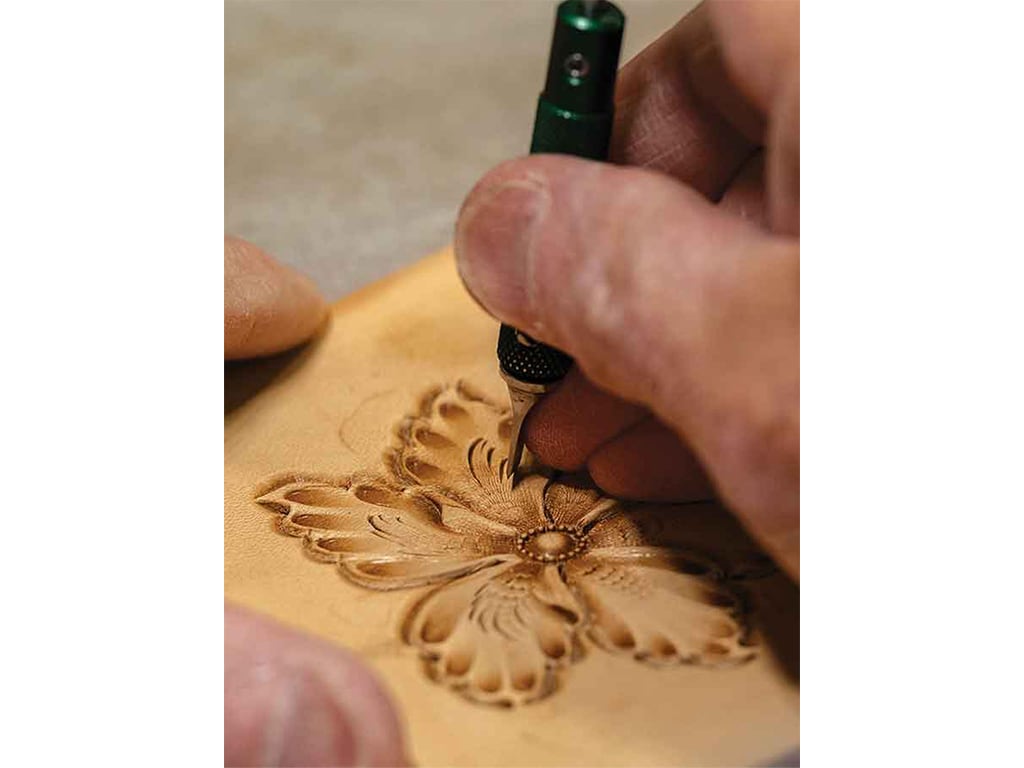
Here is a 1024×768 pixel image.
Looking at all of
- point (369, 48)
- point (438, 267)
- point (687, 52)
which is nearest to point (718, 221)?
point (687, 52)

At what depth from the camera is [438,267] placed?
3.13 feet

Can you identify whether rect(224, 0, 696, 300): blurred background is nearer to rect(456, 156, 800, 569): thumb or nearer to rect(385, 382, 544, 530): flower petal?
rect(385, 382, 544, 530): flower petal

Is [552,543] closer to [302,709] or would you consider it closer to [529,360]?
[529,360]

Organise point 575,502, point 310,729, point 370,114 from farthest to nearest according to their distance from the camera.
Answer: point 370,114 < point 575,502 < point 310,729

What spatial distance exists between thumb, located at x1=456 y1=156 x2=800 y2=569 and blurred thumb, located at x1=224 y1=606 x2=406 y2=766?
0.55 ft

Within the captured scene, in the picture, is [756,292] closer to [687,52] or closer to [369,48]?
[687,52]

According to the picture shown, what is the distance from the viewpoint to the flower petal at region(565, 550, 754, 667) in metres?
0.62

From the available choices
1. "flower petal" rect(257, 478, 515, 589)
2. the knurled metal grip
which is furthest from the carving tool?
"flower petal" rect(257, 478, 515, 589)

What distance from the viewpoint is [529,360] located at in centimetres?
70

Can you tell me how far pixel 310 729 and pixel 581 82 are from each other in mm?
312

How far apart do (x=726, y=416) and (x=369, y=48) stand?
3.22 feet

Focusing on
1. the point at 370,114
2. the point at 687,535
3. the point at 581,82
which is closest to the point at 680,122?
the point at 581,82

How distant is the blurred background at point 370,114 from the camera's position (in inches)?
46.3
